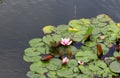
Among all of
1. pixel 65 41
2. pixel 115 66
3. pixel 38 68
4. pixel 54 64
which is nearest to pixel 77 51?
pixel 65 41

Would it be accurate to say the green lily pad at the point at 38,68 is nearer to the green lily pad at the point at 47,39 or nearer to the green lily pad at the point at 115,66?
the green lily pad at the point at 47,39

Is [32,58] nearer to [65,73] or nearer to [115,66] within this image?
[65,73]

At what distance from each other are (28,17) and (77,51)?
5.48 feet

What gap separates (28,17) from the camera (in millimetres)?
7227

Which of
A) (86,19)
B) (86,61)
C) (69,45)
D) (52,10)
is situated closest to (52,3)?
(52,10)

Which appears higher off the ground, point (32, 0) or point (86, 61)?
point (32, 0)

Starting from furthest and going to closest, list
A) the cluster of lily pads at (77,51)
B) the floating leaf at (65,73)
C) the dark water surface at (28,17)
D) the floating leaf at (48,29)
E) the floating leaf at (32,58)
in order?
the floating leaf at (48,29) < the dark water surface at (28,17) < the floating leaf at (32,58) < the cluster of lily pads at (77,51) < the floating leaf at (65,73)

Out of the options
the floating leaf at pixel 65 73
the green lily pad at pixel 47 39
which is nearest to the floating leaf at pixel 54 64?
the floating leaf at pixel 65 73

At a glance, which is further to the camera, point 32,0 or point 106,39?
point 32,0

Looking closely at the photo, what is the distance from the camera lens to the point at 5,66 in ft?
19.6

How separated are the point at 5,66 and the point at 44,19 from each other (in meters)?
1.73

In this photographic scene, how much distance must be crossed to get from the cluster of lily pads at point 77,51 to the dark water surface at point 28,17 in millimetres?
257

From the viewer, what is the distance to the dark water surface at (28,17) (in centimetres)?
615

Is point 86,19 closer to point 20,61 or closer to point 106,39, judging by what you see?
point 106,39
